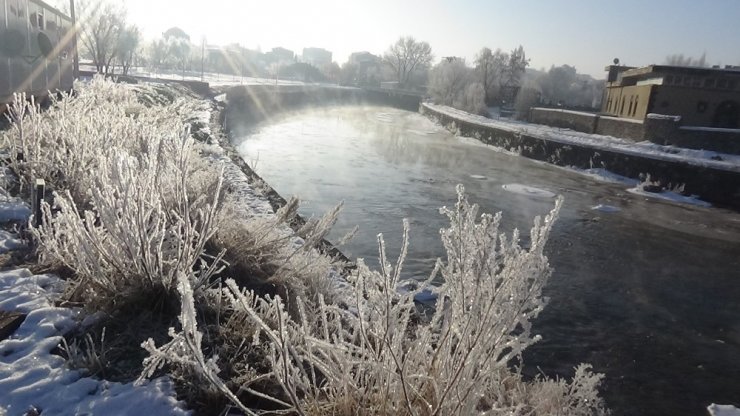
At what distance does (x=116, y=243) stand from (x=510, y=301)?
2.85 metres

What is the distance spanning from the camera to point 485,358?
7.44ft

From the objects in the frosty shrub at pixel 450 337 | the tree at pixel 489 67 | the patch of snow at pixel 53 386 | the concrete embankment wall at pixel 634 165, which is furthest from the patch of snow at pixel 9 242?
the tree at pixel 489 67

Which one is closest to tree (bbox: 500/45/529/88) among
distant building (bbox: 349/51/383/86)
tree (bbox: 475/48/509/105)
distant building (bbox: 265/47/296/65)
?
tree (bbox: 475/48/509/105)

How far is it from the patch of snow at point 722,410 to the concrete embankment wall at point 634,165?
50.6 ft

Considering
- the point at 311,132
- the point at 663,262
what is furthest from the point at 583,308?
the point at 311,132

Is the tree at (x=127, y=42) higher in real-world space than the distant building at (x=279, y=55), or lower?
lower

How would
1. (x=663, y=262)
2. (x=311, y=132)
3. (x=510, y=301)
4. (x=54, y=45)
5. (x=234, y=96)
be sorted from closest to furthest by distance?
(x=510, y=301) → (x=663, y=262) → (x=54, y=45) → (x=311, y=132) → (x=234, y=96)

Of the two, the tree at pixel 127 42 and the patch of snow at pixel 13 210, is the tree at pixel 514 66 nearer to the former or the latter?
the tree at pixel 127 42

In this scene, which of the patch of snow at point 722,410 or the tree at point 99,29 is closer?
the patch of snow at point 722,410

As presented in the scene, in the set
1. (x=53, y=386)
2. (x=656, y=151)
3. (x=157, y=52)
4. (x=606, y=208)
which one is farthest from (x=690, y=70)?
(x=157, y=52)

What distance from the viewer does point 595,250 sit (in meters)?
11.2

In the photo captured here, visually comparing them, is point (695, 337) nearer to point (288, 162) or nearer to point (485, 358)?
point (485, 358)

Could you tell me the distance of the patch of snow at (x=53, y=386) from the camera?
2615mm

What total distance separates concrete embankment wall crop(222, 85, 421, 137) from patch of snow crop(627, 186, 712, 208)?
Result: 1961 cm
